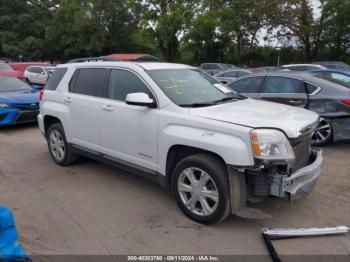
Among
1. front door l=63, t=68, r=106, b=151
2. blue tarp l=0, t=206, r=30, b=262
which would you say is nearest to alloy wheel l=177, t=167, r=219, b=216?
front door l=63, t=68, r=106, b=151

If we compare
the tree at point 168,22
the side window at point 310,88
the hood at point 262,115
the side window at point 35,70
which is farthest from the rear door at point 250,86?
the tree at point 168,22

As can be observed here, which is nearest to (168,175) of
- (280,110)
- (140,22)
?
(280,110)

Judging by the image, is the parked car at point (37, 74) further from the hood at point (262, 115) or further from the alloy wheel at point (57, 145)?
the hood at point (262, 115)

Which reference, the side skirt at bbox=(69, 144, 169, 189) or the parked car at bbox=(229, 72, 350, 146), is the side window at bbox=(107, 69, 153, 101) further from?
the parked car at bbox=(229, 72, 350, 146)

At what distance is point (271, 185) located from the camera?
3.62m

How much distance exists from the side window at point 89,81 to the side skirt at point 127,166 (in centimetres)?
87

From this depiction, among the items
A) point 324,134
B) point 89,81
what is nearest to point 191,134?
point 89,81

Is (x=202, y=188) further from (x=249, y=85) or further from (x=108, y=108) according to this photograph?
(x=249, y=85)

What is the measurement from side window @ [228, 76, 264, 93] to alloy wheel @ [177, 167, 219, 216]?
14.2 ft

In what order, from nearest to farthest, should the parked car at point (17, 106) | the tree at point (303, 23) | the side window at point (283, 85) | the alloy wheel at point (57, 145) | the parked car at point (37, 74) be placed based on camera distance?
the alloy wheel at point (57, 145)
the side window at point (283, 85)
the parked car at point (17, 106)
the parked car at point (37, 74)
the tree at point (303, 23)

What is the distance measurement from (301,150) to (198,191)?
124cm

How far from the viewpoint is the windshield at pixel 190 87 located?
14.3 feet

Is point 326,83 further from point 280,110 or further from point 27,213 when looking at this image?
point 27,213

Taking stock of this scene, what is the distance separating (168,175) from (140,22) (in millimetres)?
41331
